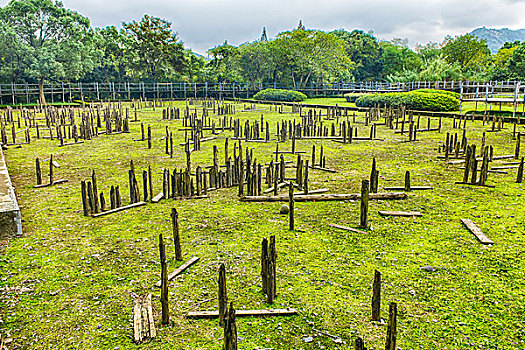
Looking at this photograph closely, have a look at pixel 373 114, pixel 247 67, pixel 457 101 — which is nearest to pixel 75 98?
pixel 247 67

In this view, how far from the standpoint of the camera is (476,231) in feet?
24.7

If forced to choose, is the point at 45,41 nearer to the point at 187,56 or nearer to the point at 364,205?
the point at 187,56

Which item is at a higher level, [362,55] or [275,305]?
[362,55]

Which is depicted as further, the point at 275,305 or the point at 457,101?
the point at 457,101

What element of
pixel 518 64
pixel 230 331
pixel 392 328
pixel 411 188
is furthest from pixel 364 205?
pixel 518 64

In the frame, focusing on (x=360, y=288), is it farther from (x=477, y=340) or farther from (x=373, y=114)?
(x=373, y=114)

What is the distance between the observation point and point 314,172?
40.7 feet

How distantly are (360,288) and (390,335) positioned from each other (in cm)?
191

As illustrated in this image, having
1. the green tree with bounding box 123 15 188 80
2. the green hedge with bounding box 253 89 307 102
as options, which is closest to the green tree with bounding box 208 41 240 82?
the green tree with bounding box 123 15 188 80

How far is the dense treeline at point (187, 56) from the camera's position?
1628 inches

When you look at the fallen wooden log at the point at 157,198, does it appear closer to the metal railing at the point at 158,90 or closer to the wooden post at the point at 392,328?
the wooden post at the point at 392,328

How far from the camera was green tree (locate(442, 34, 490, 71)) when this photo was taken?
206ft

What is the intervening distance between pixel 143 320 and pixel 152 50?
2167 inches

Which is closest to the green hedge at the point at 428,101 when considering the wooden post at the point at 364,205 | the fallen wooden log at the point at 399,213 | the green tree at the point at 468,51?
the fallen wooden log at the point at 399,213
